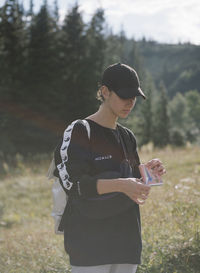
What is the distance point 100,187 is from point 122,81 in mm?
630

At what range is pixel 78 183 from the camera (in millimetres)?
1999

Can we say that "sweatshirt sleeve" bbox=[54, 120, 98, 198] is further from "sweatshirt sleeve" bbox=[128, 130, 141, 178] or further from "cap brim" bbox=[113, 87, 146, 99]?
"sweatshirt sleeve" bbox=[128, 130, 141, 178]

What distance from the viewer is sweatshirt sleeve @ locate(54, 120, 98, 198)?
1984 mm

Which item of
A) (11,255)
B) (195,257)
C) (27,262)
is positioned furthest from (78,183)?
(11,255)

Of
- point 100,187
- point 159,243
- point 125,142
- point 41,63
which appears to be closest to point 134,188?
point 100,187

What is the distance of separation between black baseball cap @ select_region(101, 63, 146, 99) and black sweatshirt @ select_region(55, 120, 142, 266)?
25cm

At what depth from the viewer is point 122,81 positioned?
2072 mm

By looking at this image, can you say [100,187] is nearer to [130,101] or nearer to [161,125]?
[130,101]

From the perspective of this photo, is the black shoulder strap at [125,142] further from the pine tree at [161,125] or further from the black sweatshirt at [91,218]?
the pine tree at [161,125]

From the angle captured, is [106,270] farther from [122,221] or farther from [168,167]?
[168,167]

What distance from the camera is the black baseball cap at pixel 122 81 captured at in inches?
81.2

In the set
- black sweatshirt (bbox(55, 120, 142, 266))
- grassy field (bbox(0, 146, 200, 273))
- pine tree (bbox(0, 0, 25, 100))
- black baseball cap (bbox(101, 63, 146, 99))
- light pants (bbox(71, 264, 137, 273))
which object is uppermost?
pine tree (bbox(0, 0, 25, 100))

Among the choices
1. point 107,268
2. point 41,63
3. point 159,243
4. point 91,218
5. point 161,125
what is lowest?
point 161,125

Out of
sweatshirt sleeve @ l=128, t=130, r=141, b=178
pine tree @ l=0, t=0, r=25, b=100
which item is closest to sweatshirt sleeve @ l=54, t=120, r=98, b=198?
sweatshirt sleeve @ l=128, t=130, r=141, b=178
